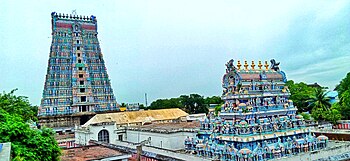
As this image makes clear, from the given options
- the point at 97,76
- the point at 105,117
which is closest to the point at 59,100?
the point at 97,76

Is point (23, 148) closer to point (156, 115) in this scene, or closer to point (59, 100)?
point (156, 115)

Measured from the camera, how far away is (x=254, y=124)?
1691 centimetres

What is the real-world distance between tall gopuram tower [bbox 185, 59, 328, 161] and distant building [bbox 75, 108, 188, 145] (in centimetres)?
955

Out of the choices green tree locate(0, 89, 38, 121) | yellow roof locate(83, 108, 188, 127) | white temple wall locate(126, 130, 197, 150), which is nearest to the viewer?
green tree locate(0, 89, 38, 121)

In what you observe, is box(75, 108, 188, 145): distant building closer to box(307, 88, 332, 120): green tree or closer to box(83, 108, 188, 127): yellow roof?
box(83, 108, 188, 127): yellow roof

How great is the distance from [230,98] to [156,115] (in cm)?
1929

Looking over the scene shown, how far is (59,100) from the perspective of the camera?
136ft

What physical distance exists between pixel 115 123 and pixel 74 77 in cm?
1786

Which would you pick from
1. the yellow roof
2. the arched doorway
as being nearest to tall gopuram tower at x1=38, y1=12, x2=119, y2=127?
the yellow roof

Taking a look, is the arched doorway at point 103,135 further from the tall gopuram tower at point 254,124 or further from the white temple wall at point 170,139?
the tall gopuram tower at point 254,124


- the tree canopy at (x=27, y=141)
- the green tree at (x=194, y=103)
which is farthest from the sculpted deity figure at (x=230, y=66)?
the green tree at (x=194, y=103)

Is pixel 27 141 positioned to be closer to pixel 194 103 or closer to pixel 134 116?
pixel 134 116

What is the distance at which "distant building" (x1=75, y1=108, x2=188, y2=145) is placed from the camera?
26500 millimetres

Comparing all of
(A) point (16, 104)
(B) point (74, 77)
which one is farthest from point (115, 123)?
(B) point (74, 77)
